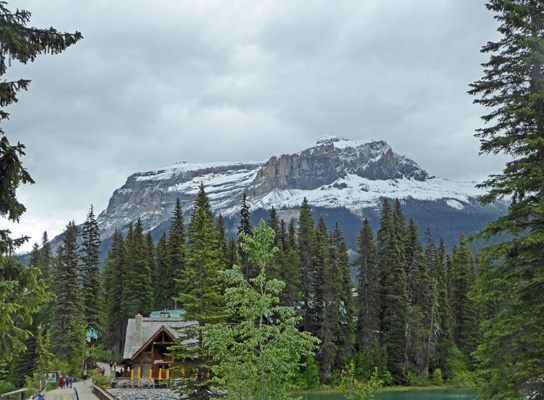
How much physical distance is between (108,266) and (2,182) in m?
68.9

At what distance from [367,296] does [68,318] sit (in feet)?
108

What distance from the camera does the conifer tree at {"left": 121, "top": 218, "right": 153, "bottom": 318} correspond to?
215 ft

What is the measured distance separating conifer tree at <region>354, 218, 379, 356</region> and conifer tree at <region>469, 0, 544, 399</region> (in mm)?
42546

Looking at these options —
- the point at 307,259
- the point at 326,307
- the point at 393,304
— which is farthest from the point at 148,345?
the point at 393,304

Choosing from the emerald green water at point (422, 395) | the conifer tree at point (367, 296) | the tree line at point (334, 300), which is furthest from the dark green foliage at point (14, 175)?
the conifer tree at point (367, 296)

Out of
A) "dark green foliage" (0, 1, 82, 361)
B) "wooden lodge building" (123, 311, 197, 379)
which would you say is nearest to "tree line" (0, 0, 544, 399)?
"dark green foliage" (0, 1, 82, 361)

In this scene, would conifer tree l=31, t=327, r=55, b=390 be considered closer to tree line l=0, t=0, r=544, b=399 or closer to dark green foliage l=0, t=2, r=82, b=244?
tree line l=0, t=0, r=544, b=399

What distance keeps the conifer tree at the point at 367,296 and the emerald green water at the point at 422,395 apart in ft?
19.5

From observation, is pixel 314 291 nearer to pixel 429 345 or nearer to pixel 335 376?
pixel 335 376

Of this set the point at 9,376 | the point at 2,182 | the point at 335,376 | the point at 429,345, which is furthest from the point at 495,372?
the point at 9,376

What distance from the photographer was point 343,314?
58.9m

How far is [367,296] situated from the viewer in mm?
58719

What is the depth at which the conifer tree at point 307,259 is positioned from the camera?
57594mm

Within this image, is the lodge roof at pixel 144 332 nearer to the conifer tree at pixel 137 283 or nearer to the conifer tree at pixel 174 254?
the conifer tree at pixel 137 283
